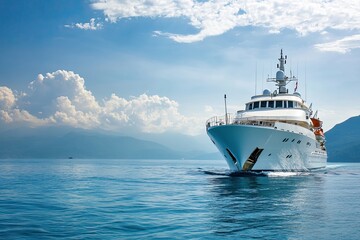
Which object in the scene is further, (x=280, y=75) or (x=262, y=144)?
(x=280, y=75)

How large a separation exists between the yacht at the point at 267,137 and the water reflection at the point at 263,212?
1196 cm

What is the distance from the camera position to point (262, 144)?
4444cm

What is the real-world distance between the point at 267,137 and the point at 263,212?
24.1 meters

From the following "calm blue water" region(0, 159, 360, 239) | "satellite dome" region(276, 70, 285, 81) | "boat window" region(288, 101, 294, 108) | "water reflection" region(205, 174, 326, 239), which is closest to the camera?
"calm blue water" region(0, 159, 360, 239)

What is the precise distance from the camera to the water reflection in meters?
16.3

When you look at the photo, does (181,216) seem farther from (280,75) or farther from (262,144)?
(280,75)

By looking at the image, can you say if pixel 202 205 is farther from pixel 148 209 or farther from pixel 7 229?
pixel 7 229

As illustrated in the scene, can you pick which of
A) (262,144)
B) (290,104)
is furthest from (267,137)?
(290,104)

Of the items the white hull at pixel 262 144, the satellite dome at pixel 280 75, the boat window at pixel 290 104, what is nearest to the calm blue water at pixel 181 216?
the white hull at pixel 262 144

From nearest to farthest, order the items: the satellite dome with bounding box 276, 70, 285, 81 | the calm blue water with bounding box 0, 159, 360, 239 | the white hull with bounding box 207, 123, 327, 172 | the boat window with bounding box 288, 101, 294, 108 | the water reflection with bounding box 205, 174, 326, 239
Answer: the calm blue water with bounding box 0, 159, 360, 239 → the water reflection with bounding box 205, 174, 326, 239 → the white hull with bounding box 207, 123, 327, 172 → the boat window with bounding box 288, 101, 294, 108 → the satellite dome with bounding box 276, 70, 285, 81

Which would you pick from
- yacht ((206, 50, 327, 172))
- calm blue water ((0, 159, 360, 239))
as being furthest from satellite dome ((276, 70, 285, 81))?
calm blue water ((0, 159, 360, 239))

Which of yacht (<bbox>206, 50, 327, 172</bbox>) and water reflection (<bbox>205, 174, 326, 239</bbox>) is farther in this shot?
yacht (<bbox>206, 50, 327, 172</bbox>)

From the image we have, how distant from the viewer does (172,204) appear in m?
24.5

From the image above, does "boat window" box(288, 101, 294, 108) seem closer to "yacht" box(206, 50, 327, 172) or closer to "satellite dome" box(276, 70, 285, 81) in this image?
"yacht" box(206, 50, 327, 172)
